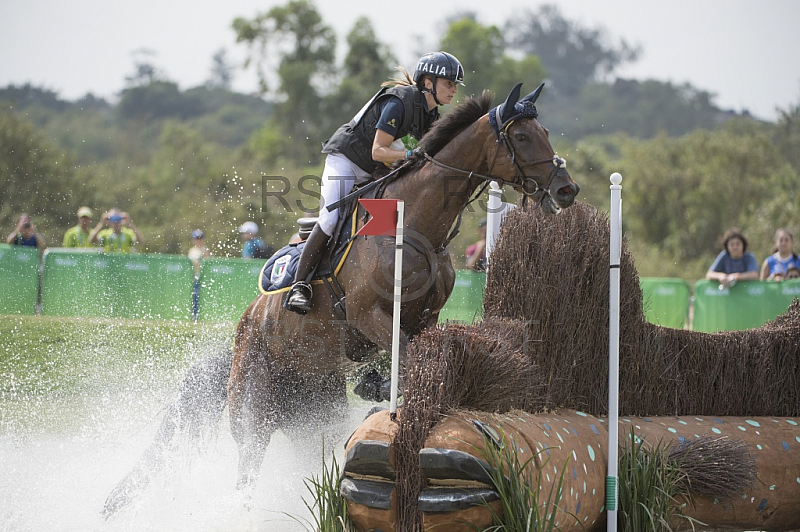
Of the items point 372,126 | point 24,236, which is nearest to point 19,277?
point 24,236

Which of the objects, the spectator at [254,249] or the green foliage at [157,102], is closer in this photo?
the spectator at [254,249]

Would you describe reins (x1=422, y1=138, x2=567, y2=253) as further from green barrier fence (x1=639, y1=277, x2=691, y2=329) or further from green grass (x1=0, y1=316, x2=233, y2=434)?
green barrier fence (x1=639, y1=277, x2=691, y2=329)

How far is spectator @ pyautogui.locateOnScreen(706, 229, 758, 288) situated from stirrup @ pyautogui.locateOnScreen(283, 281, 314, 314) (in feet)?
19.0

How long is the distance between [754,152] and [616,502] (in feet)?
116

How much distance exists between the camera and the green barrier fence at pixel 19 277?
870 centimetres

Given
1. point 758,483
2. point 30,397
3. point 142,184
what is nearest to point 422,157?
point 758,483

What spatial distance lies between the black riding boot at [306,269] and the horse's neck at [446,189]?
62cm

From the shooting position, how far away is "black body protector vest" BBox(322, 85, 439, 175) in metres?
4.94

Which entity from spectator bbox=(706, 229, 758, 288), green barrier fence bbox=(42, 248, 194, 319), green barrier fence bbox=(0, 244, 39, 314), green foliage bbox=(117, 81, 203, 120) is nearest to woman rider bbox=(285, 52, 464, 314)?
green barrier fence bbox=(42, 248, 194, 319)

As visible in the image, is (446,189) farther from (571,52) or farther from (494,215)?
(571,52)

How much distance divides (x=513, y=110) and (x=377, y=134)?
2.79 feet

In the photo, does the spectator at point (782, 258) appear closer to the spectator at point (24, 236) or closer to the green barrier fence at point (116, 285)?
the green barrier fence at point (116, 285)

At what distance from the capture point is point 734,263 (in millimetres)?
9500

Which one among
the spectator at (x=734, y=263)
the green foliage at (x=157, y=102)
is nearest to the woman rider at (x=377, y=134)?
the spectator at (x=734, y=263)
